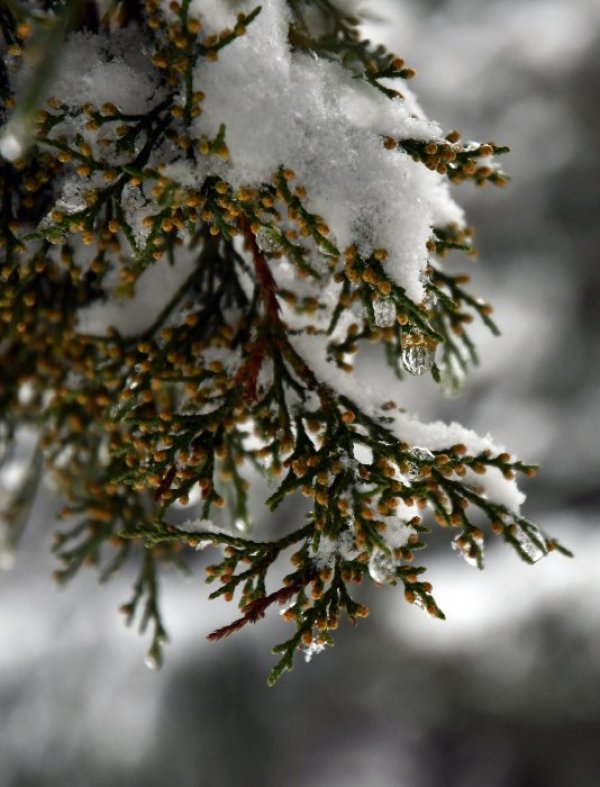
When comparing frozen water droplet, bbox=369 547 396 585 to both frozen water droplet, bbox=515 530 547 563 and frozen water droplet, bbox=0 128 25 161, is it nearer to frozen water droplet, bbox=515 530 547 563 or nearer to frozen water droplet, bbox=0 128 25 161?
frozen water droplet, bbox=515 530 547 563

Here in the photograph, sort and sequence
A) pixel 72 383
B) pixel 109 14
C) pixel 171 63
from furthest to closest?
pixel 72 383 < pixel 109 14 < pixel 171 63

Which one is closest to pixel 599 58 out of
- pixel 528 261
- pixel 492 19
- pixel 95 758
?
pixel 492 19

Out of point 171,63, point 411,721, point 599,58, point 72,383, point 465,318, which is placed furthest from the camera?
point 411,721

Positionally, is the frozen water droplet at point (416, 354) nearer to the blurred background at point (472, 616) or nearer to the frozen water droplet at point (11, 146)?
the frozen water droplet at point (11, 146)

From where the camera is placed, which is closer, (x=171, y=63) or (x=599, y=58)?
(x=171, y=63)

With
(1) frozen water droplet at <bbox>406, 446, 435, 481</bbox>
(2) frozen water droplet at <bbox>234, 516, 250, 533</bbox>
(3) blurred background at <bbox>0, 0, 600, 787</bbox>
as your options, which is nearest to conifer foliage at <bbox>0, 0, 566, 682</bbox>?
(1) frozen water droplet at <bbox>406, 446, 435, 481</bbox>

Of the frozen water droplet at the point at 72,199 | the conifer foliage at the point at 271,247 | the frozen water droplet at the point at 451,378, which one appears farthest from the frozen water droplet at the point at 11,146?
the frozen water droplet at the point at 451,378

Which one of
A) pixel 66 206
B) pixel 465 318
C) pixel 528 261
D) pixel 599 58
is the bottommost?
pixel 66 206

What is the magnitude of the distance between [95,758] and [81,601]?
2139mm

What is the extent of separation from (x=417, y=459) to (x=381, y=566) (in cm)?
40

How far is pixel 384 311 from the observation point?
250 cm

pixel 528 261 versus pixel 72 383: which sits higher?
pixel 528 261

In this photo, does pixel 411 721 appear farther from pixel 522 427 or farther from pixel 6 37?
pixel 6 37

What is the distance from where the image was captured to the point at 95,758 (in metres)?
9.97
